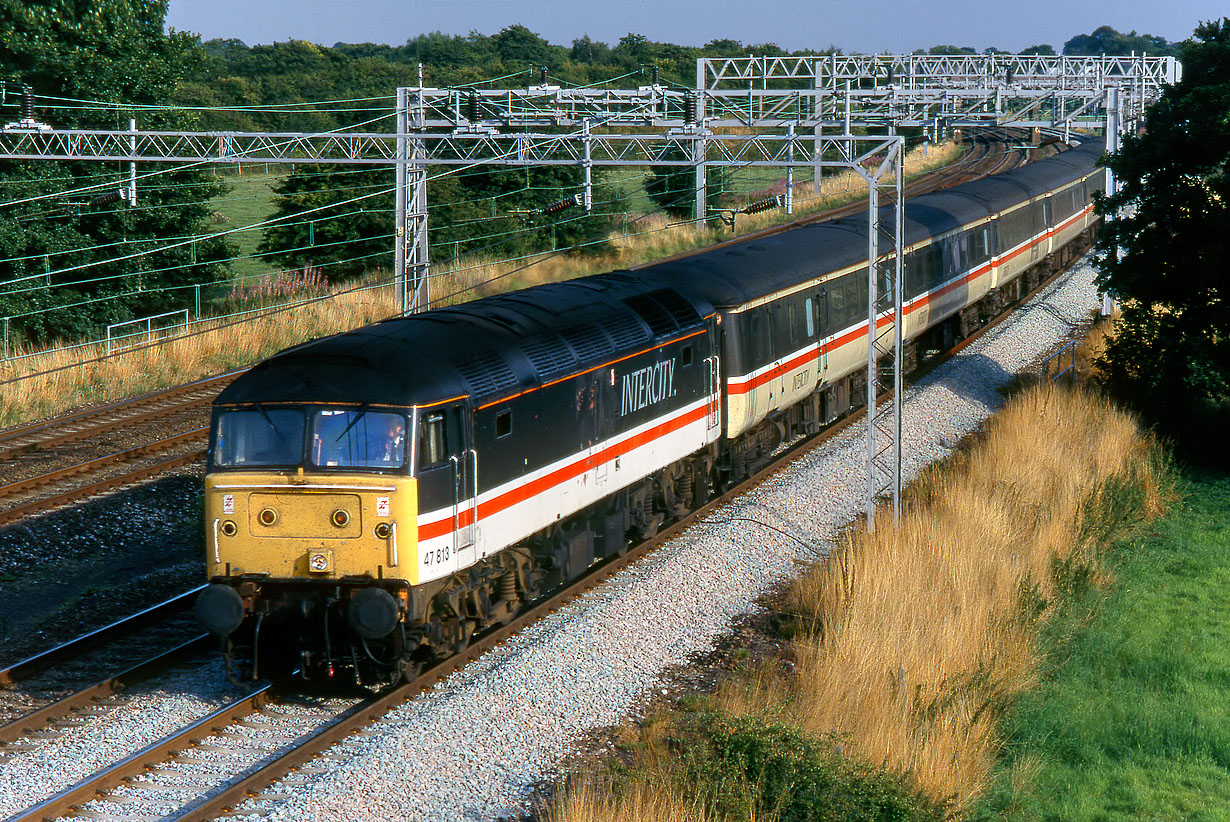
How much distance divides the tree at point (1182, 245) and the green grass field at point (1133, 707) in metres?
6.40

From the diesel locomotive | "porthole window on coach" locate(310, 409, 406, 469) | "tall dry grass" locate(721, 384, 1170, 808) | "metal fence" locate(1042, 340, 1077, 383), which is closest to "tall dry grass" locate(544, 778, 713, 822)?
"tall dry grass" locate(721, 384, 1170, 808)

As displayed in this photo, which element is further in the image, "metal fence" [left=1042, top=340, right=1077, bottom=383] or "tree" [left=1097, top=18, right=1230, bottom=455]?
"metal fence" [left=1042, top=340, right=1077, bottom=383]

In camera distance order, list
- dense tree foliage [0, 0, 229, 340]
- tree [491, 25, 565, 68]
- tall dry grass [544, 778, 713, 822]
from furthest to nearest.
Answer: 1. tree [491, 25, 565, 68]
2. dense tree foliage [0, 0, 229, 340]
3. tall dry grass [544, 778, 713, 822]

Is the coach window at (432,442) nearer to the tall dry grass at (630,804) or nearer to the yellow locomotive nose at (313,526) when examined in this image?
the yellow locomotive nose at (313,526)

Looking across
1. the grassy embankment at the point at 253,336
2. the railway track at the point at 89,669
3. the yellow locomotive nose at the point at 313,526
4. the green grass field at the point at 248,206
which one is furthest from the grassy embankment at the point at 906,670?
the green grass field at the point at 248,206

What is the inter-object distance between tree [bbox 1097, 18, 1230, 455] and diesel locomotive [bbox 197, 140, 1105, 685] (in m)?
8.49

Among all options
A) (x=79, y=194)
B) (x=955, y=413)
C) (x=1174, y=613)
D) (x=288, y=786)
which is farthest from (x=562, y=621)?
(x=79, y=194)

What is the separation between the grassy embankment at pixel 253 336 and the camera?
78.3ft

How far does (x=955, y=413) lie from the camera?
23500 mm

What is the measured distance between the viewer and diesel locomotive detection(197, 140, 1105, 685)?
10656 mm

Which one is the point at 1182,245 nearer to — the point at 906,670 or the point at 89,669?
the point at 906,670

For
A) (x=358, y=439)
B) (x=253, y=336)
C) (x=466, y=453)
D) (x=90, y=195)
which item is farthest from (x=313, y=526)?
(x=90, y=195)

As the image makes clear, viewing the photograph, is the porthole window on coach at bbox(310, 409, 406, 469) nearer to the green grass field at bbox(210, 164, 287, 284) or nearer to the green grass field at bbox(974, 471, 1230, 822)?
the green grass field at bbox(974, 471, 1230, 822)

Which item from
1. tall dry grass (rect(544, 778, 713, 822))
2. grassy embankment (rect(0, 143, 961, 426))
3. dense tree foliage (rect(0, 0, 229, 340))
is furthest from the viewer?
dense tree foliage (rect(0, 0, 229, 340))
